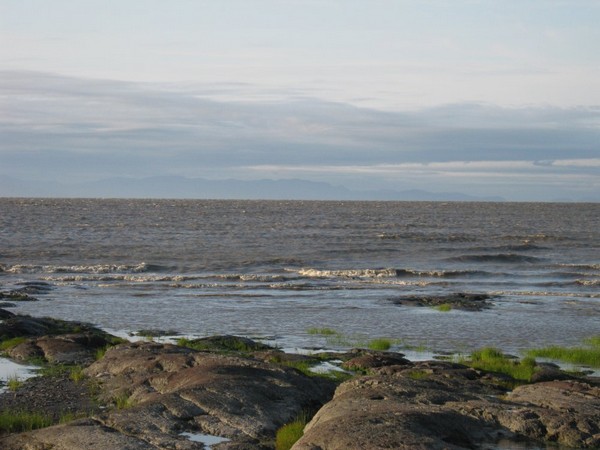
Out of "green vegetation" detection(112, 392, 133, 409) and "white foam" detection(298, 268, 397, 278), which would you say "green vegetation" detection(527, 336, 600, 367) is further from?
"white foam" detection(298, 268, 397, 278)

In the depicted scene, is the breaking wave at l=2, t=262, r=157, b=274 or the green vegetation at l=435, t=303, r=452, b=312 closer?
the green vegetation at l=435, t=303, r=452, b=312

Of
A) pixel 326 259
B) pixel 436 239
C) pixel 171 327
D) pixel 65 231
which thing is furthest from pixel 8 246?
pixel 171 327

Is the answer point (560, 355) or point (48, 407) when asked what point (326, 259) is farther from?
point (48, 407)

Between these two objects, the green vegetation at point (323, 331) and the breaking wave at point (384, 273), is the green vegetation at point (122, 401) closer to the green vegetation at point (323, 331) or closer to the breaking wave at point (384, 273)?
the green vegetation at point (323, 331)

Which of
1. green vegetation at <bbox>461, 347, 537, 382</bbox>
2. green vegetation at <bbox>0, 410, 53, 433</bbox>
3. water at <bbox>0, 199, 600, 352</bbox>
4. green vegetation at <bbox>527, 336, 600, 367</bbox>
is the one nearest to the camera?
green vegetation at <bbox>0, 410, 53, 433</bbox>

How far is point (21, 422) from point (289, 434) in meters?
4.31

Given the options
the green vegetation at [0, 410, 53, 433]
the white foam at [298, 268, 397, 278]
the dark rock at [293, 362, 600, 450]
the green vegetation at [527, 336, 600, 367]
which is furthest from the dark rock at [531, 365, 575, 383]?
the white foam at [298, 268, 397, 278]

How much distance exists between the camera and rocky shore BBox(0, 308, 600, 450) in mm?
12195

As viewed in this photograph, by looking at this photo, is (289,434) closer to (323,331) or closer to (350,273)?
(323,331)

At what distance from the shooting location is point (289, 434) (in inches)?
508

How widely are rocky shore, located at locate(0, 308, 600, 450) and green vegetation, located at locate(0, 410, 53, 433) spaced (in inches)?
5.9

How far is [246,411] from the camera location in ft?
45.9

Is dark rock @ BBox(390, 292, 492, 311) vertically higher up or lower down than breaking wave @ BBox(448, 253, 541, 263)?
higher up

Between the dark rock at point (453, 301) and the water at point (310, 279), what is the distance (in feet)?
1.90
